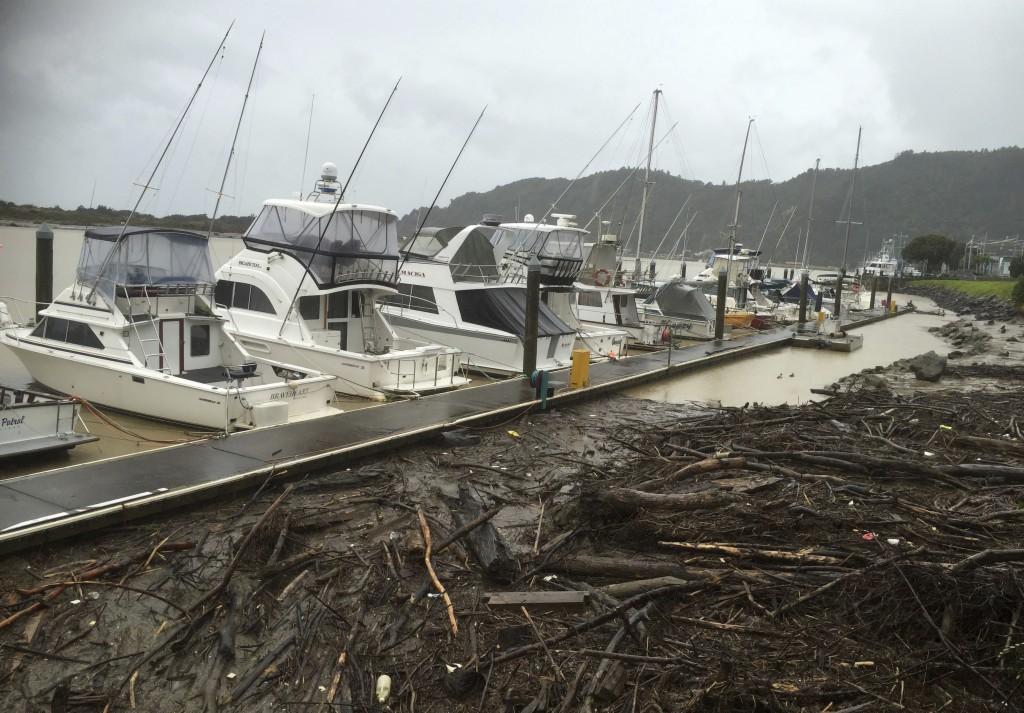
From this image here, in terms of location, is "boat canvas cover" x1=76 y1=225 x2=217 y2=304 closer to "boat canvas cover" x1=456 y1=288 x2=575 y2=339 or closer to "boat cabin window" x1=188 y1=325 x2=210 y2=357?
"boat cabin window" x1=188 y1=325 x2=210 y2=357

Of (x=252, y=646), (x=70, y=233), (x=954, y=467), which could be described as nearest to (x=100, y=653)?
(x=252, y=646)

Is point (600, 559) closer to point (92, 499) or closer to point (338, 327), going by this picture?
point (92, 499)

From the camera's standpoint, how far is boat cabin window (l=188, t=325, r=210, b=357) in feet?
47.2

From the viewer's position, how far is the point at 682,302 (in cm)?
3131

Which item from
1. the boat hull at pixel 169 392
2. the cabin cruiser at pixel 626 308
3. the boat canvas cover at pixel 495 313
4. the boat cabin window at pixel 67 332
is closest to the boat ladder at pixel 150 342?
the boat hull at pixel 169 392

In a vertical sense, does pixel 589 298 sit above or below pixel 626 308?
above

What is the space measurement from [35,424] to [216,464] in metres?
3.05

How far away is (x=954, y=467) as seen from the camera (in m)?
8.78

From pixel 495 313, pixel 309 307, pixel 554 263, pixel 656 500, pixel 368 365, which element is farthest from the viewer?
pixel 554 263

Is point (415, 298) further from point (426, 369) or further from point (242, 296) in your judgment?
point (242, 296)

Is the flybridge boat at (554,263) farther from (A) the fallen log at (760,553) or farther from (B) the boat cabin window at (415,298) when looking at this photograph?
(A) the fallen log at (760,553)

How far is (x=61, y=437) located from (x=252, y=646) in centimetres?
641

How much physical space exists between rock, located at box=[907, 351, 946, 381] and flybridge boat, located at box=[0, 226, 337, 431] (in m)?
14.8

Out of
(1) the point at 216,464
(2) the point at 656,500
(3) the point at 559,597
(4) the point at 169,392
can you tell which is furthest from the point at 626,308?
(3) the point at 559,597
